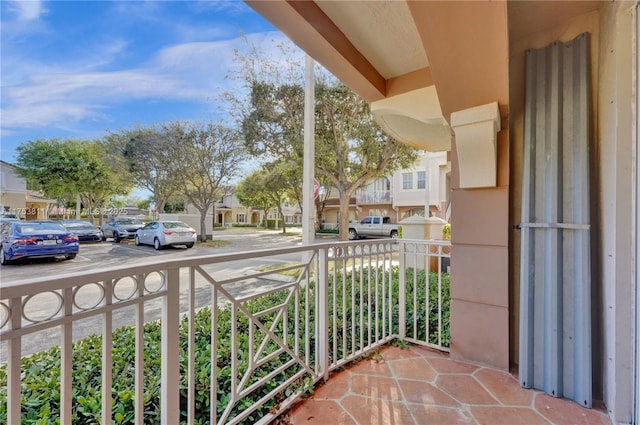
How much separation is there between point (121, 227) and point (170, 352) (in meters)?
11.0

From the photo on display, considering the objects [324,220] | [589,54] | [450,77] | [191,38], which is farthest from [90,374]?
[324,220]

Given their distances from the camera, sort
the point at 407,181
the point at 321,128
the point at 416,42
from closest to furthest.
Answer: the point at 416,42 < the point at 321,128 < the point at 407,181

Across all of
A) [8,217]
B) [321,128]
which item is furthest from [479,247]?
[321,128]

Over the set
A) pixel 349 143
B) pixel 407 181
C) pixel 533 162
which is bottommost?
pixel 533 162

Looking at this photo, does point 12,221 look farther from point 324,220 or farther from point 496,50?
point 324,220

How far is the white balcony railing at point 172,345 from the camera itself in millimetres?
826

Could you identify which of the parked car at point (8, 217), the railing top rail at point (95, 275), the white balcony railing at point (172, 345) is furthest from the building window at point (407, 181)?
the railing top rail at point (95, 275)

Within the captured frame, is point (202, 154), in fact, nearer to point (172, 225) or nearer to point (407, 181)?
point (172, 225)

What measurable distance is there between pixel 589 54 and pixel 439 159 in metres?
14.0

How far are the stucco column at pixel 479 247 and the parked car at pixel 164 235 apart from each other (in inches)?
377

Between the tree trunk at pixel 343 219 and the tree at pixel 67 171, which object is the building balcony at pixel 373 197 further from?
the tree at pixel 67 171

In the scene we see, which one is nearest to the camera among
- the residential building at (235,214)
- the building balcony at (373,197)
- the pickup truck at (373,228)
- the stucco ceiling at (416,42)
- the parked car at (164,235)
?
the stucco ceiling at (416,42)

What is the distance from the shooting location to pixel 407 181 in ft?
54.8

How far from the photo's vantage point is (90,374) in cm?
173
